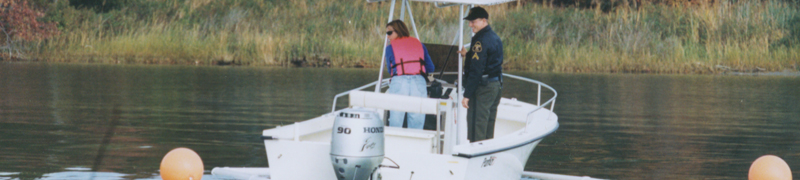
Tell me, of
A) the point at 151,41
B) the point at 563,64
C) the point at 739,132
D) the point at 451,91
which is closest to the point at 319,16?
the point at 151,41

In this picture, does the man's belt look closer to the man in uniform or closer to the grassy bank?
the man in uniform

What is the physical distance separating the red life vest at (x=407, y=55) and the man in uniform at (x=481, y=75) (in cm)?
48

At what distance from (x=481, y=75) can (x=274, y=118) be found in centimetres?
575

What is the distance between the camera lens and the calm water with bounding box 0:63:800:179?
905 cm

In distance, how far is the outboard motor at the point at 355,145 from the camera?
636 centimetres

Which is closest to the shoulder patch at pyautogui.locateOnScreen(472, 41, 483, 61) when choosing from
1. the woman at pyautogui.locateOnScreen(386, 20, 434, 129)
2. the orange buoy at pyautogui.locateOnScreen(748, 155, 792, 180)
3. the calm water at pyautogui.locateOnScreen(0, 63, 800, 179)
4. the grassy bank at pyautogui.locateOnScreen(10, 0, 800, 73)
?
the woman at pyautogui.locateOnScreen(386, 20, 434, 129)

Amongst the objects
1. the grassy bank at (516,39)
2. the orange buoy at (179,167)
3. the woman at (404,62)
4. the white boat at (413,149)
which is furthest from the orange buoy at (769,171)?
the grassy bank at (516,39)

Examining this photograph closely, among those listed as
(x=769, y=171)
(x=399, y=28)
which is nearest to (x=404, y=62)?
(x=399, y=28)

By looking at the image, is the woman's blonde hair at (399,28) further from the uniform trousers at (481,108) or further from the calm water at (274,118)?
the calm water at (274,118)

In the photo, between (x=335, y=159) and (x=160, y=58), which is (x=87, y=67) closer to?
(x=160, y=58)

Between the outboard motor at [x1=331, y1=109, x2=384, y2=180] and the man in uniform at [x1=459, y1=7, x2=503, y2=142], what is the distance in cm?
A: 111

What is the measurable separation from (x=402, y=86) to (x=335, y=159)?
64.1 inches

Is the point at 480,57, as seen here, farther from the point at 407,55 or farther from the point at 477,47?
the point at 407,55

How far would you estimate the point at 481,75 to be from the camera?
744cm
